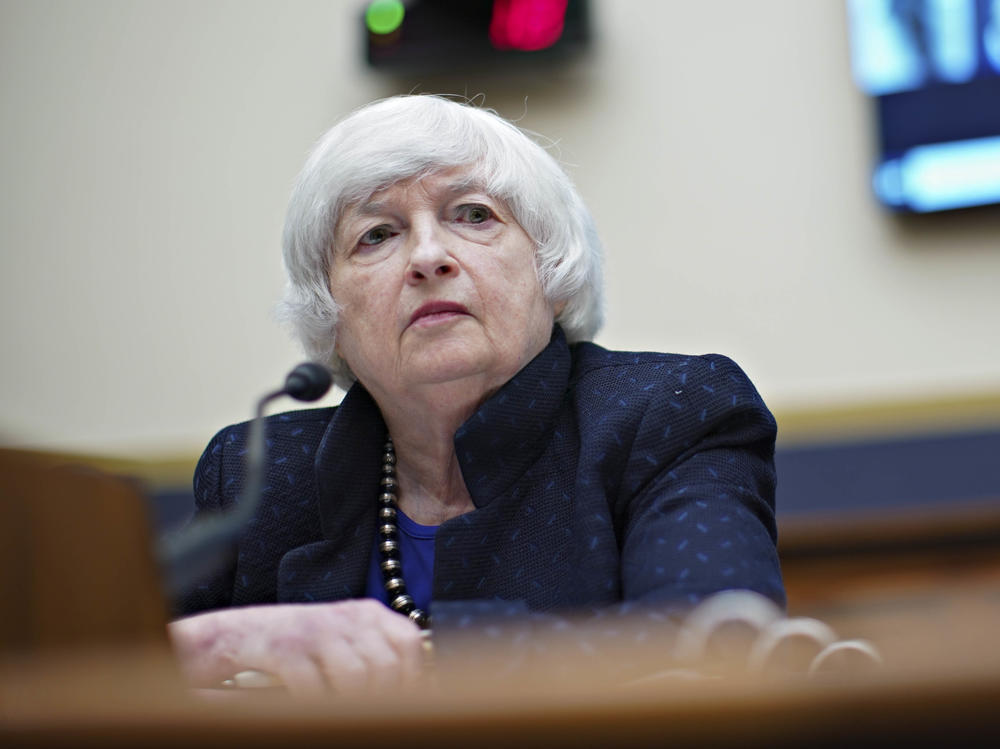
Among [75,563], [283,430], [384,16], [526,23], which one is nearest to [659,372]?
[283,430]

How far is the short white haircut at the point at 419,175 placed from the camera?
1.41 m

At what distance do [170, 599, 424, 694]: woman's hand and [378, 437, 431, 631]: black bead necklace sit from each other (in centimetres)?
36

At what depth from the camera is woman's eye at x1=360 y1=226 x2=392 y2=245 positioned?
4.75ft

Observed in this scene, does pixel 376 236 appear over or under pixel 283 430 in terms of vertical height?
over

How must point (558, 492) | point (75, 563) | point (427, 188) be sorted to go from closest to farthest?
point (75, 563) → point (558, 492) → point (427, 188)

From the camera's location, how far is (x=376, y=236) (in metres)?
1.46

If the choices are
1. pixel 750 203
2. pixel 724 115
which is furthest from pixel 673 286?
pixel 724 115

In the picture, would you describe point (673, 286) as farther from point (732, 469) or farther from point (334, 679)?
point (334, 679)

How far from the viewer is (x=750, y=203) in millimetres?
3076

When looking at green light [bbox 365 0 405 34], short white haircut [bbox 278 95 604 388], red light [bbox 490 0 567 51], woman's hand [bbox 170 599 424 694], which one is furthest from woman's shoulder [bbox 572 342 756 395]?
green light [bbox 365 0 405 34]

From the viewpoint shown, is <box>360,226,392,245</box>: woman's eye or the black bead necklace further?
<box>360,226,392,245</box>: woman's eye

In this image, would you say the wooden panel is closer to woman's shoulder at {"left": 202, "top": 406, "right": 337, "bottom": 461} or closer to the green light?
woman's shoulder at {"left": 202, "top": 406, "right": 337, "bottom": 461}

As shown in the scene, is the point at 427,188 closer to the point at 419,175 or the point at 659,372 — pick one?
the point at 419,175

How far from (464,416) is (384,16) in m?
2.10
